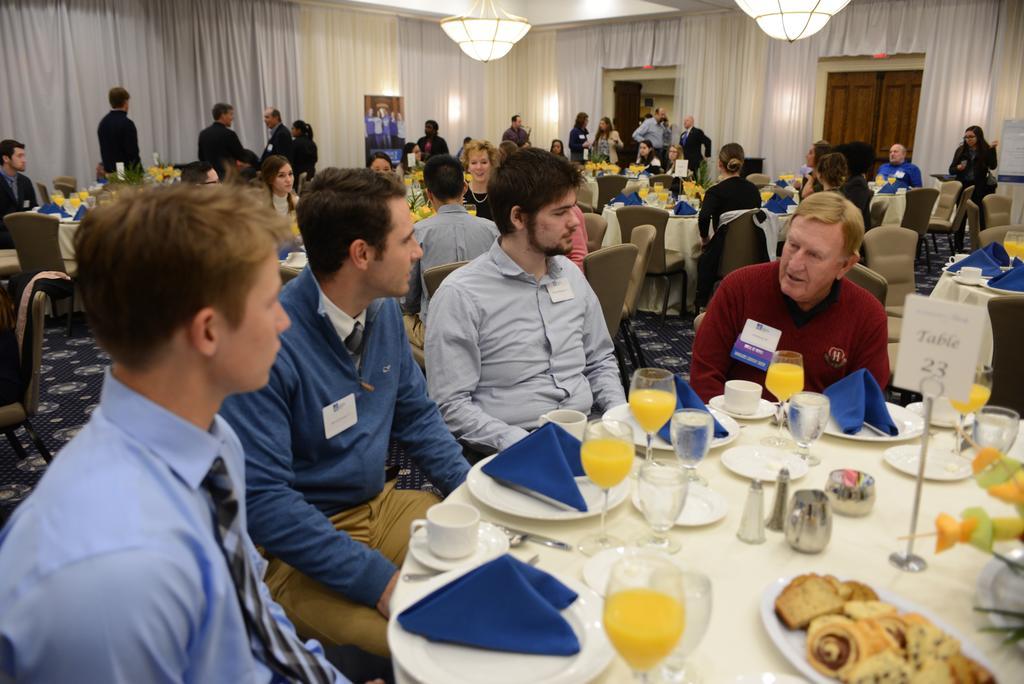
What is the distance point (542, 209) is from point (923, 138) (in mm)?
11471

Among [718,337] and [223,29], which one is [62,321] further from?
[223,29]

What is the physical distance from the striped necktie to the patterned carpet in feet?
6.01

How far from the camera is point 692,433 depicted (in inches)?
53.1

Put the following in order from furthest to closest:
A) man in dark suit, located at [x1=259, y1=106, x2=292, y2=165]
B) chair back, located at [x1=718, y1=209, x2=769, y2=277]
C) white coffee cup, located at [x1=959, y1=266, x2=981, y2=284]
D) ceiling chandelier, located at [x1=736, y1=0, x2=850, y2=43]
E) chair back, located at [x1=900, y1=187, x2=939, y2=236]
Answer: man in dark suit, located at [x1=259, y1=106, x2=292, y2=165] < chair back, located at [x1=900, y1=187, x2=939, y2=236] < ceiling chandelier, located at [x1=736, y1=0, x2=850, y2=43] < chair back, located at [x1=718, y1=209, x2=769, y2=277] < white coffee cup, located at [x1=959, y1=266, x2=981, y2=284]

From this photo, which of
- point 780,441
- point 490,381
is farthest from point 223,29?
point 780,441

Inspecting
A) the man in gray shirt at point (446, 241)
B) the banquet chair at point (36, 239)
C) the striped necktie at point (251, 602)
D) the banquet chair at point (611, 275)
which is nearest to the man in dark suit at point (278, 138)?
the banquet chair at point (36, 239)

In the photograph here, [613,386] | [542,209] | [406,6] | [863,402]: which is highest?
[406,6]

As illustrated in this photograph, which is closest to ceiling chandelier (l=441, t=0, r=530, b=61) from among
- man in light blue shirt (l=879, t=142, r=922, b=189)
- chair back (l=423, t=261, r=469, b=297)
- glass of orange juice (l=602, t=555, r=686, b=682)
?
man in light blue shirt (l=879, t=142, r=922, b=189)

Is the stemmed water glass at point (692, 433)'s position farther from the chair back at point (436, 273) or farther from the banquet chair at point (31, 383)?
the banquet chair at point (31, 383)

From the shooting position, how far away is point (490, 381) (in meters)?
2.25

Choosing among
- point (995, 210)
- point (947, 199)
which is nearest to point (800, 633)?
point (995, 210)

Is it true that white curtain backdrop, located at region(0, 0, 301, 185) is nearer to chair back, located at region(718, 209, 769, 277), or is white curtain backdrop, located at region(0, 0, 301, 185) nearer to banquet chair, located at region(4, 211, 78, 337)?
banquet chair, located at region(4, 211, 78, 337)

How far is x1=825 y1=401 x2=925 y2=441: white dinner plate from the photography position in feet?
5.40

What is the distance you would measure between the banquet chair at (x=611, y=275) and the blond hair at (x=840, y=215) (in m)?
1.48
